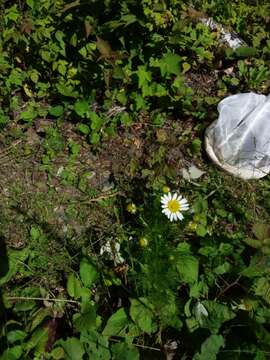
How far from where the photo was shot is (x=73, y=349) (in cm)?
208

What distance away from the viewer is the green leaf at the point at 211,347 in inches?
81.2

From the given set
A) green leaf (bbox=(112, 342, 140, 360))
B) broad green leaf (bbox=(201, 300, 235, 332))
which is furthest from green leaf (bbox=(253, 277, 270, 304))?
green leaf (bbox=(112, 342, 140, 360))

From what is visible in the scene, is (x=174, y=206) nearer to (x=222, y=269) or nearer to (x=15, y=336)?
A: (x=222, y=269)

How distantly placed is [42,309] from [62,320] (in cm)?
15

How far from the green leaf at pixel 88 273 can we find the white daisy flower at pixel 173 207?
436 millimetres

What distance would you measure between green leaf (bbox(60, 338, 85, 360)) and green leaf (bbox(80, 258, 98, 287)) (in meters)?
0.33

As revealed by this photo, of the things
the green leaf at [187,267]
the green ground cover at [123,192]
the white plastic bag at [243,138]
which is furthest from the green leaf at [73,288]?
the white plastic bag at [243,138]

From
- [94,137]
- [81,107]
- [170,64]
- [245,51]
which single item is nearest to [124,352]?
[94,137]

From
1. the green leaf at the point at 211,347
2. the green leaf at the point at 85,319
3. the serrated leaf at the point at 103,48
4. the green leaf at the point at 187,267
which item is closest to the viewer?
the green leaf at the point at 211,347

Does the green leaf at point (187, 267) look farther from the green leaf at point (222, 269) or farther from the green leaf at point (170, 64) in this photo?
the green leaf at point (170, 64)

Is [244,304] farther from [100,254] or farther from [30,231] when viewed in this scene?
[30,231]

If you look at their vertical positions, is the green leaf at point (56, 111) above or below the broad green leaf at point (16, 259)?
above

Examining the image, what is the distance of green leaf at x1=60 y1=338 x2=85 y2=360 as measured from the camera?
2.07 meters

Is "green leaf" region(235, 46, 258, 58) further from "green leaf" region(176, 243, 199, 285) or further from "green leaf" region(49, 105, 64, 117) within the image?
"green leaf" region(176, 243, 199, 285)
